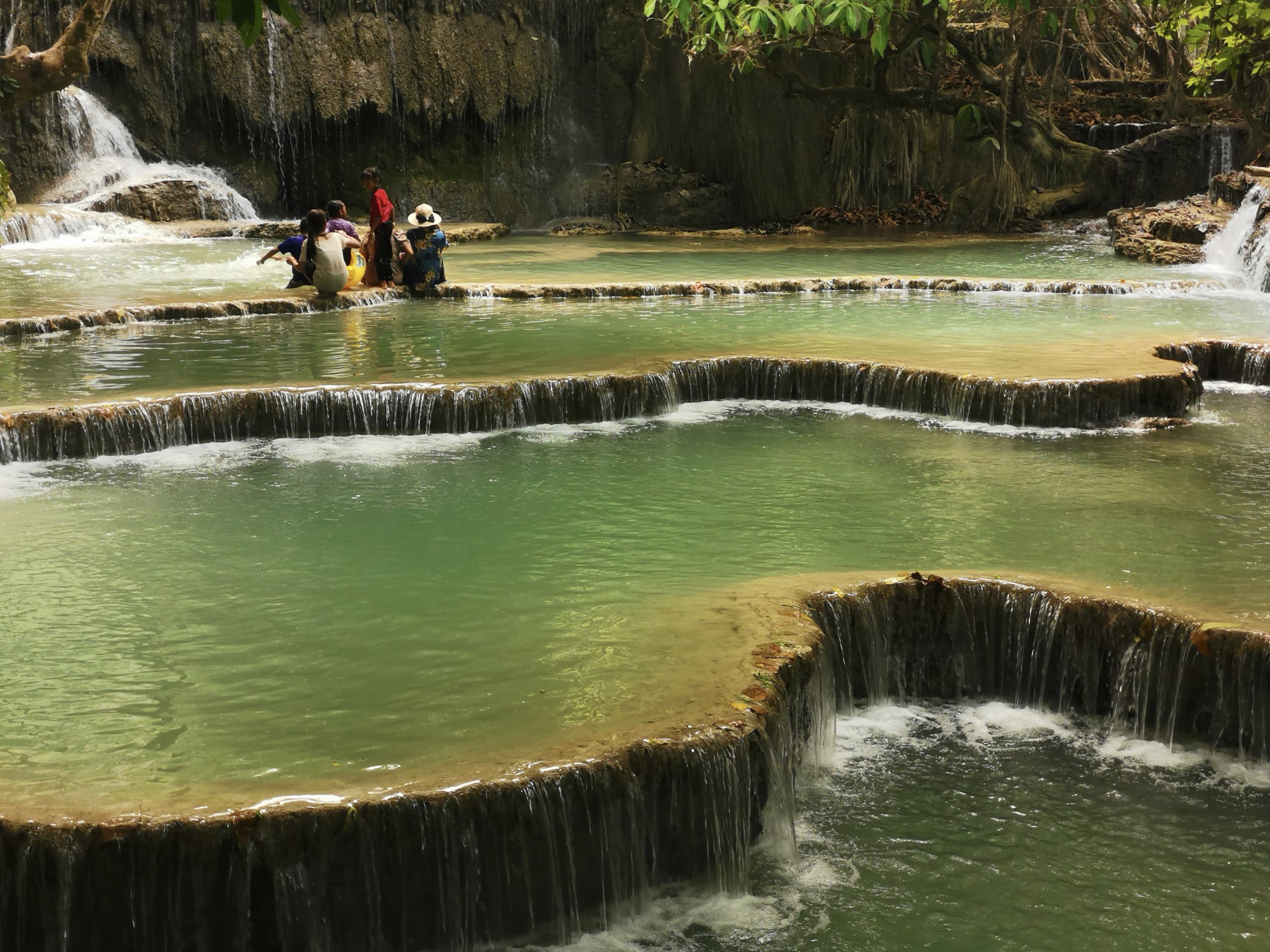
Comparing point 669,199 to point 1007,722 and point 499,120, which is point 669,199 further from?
point 1007,722

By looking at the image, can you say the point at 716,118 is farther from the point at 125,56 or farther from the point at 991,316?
the point at 991,316

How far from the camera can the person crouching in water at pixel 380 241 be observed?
13952mm

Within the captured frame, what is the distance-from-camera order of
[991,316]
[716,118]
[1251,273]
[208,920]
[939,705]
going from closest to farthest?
[208,920]
[939,705]
[991,316]
[1251,273]
[716,118]

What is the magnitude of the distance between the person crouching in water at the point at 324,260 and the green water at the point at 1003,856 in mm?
9228

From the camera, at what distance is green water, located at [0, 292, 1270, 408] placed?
9648 mm

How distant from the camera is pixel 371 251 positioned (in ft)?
47.0

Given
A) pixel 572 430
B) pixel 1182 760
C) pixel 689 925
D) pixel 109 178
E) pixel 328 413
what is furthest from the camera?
pixel 109 178

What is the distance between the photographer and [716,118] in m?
23.7

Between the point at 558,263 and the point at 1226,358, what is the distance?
9.14 m

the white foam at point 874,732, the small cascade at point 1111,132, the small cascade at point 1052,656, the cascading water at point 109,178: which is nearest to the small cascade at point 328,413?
the small cascade at point 1052,656

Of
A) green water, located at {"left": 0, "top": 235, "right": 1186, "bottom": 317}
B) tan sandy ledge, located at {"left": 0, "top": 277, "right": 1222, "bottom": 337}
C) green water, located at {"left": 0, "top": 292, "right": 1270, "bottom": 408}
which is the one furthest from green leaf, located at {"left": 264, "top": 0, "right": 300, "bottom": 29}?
tan sandy ledge, located at {"left": 0, "top": 277, "right": 1222, "bottom": 337}

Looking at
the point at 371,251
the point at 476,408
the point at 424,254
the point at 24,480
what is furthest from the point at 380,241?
the point at 24,480

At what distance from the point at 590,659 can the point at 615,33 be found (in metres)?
22.1

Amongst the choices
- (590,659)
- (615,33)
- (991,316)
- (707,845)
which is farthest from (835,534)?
(615,33)
